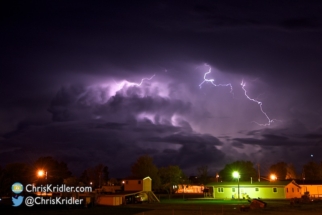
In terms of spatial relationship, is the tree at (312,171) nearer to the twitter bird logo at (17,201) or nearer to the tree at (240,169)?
the tree at (240,169)

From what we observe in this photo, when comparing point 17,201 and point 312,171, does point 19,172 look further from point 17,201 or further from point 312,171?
point 312,171

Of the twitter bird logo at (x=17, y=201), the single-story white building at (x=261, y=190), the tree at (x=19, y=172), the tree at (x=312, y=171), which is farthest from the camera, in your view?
the tree at (x=312, y=171)

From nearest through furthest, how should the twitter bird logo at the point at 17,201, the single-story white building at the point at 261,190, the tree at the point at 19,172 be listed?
the twitter bird logo at the point at 17,201, the single-story white building at the point at 261,190, the tree at the point at 19,172

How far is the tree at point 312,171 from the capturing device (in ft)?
517

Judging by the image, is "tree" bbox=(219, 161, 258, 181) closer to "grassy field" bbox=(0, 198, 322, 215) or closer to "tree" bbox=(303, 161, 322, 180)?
"tree" bbox=(303, 161, 322, 180)

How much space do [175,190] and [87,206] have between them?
8413 centimetres

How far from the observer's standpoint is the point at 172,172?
5241 inches

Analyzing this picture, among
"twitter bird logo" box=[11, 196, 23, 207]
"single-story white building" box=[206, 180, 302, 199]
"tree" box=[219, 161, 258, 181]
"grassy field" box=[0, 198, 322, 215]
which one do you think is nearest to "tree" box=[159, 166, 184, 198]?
"single-story white building" box=[206, 180, 302, 199]

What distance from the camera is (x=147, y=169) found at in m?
129

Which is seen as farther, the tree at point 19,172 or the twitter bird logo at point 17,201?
the tree at point 19,172

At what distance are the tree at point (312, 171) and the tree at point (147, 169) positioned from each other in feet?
220

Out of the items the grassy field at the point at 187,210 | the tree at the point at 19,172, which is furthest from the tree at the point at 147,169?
the grassy field at the point at 187,210

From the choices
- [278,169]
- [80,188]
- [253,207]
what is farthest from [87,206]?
[278,169]

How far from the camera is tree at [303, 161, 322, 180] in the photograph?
157625 mm
